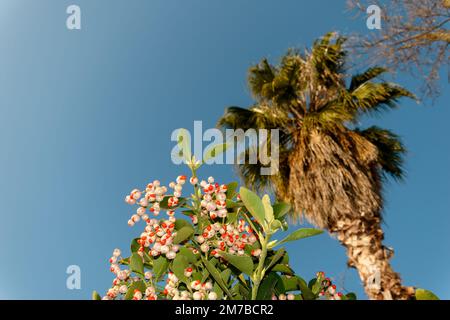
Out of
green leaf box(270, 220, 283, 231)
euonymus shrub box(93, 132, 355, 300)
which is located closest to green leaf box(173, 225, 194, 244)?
euonymus shrub box(93, 132, 355, 300)

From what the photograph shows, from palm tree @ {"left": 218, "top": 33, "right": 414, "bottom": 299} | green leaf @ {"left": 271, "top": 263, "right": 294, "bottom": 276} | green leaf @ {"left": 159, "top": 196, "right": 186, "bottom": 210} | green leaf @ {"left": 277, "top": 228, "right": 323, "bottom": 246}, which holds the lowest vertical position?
green leaf @ {"left": 271, "top": 263, "right": 294, "bottom": 276}

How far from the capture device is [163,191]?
57.6 inches

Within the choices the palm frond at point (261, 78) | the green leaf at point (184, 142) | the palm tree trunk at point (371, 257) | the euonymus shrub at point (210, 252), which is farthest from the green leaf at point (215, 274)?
the palm frond at point (261, 78)

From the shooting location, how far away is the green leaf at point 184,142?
140 cm

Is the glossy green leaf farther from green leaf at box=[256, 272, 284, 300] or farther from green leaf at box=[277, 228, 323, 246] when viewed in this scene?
green leaf at box=[256, 272, 284, 300]

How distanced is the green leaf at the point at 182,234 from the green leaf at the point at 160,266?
0.31 ft

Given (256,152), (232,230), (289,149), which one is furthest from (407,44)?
(232,230)

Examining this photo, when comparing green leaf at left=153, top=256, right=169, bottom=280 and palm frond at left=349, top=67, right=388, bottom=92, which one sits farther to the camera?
palm frond at left=349, top=67, right=388, bottom=92

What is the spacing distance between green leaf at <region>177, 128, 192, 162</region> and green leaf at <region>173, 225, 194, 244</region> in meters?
0.29

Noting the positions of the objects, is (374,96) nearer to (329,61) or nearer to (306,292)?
(329,61)

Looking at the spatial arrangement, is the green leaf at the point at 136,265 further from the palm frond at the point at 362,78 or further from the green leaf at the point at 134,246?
the palm frond at the point at 362,78

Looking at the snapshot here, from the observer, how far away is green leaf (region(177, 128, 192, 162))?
1.40m

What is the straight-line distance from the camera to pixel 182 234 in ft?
4.30

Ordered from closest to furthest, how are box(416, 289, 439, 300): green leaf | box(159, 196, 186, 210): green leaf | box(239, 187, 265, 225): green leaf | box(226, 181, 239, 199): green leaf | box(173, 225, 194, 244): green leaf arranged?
box(416, 289, 439, 300): green leaf < box(239, 187, 265, 225): green leaf < box(173, 225, 194, 244): green leaf < box(159, 196, 186, 210): green leaf < box(226, 181, 239, 199): green leaf
